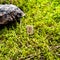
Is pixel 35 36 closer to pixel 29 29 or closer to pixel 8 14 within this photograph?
pixel 29 29

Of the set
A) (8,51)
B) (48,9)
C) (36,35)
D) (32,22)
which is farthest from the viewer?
(48,9)

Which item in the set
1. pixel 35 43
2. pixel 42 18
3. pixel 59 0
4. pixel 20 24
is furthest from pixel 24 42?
pixel 59 0

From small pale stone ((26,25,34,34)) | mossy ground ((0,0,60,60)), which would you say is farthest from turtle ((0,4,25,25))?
small pale stone ((26,25,34,34))

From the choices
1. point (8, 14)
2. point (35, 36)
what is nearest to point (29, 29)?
point (35, 36)

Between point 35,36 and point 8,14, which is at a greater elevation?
point 8,14

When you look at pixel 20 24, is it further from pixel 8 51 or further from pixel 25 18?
pixel 8 51

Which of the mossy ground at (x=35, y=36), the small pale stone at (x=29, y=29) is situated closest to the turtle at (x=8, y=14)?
the mossy ground at (x=35, y=36)

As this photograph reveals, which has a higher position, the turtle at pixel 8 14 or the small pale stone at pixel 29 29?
the turtle at pixel 8 14

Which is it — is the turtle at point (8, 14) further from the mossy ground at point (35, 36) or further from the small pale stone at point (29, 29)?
the small pale stone at point (29, 29)
